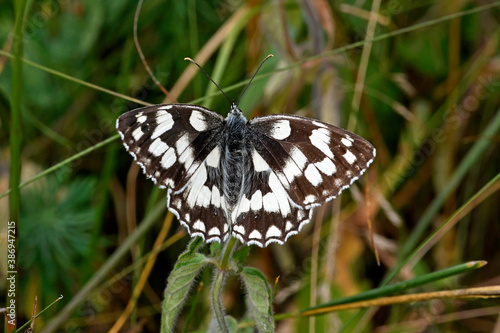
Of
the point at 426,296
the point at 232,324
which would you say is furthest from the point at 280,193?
the point at 426,296

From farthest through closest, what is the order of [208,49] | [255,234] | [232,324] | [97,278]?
[208,49] < [97,278] < [232,324] < [255,234]

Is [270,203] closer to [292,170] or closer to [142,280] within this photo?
[292,170]

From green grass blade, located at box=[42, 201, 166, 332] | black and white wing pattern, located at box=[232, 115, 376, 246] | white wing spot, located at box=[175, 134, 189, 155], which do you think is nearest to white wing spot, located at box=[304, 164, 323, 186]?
black and white wing pattern, located at box=[232, 115, 376, 246]

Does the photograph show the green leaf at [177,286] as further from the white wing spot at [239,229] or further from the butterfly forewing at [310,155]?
the butterfly forewing at [310,155]

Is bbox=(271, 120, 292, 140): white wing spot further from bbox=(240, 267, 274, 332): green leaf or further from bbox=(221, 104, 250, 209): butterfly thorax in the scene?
bbox=(240, 267, 274, 332): green leaf

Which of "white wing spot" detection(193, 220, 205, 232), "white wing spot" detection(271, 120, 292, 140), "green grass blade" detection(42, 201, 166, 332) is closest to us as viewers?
"white wing spot" detection(193, 220, 205, 232)
